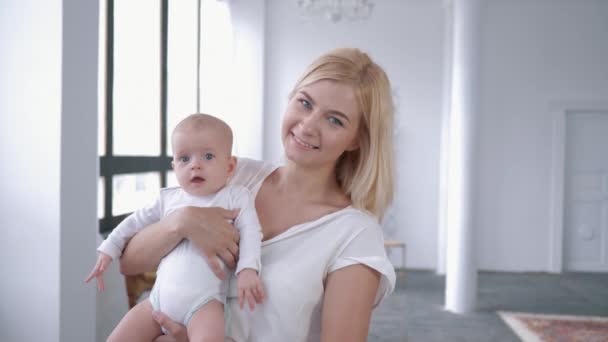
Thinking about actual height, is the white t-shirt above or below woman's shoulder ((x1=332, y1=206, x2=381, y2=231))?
below

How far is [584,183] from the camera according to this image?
7.52 metres

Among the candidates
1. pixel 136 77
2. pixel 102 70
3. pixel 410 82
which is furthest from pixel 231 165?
pixel 410 82

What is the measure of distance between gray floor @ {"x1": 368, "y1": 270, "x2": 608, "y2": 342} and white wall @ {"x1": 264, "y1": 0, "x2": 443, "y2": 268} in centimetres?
64

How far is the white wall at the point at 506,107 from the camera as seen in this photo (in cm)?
742

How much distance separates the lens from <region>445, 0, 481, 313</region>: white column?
5348mm

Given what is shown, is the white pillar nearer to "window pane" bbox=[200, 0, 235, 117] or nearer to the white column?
the white column

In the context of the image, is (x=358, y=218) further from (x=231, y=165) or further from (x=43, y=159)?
(x=43, y=159)

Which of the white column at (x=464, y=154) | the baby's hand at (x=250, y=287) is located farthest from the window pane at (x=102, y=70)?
the white column at (x=464, y=154)

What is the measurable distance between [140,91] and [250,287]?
3804 millimetres

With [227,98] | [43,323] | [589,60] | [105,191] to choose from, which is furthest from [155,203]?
[589,60]

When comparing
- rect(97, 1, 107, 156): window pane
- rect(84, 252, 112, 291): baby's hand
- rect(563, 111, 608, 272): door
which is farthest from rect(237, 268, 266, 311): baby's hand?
rect(563, 111, 608, 272): door

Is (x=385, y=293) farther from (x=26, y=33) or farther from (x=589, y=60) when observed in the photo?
(x=589, y=60)


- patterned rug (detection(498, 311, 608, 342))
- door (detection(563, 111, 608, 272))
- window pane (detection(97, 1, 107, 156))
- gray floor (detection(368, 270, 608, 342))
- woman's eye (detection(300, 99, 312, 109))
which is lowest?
gray floor (detection(368, 270, 608, 342))

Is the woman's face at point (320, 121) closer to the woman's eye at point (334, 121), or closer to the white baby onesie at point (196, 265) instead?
the woman's eye at point (334, 121)
